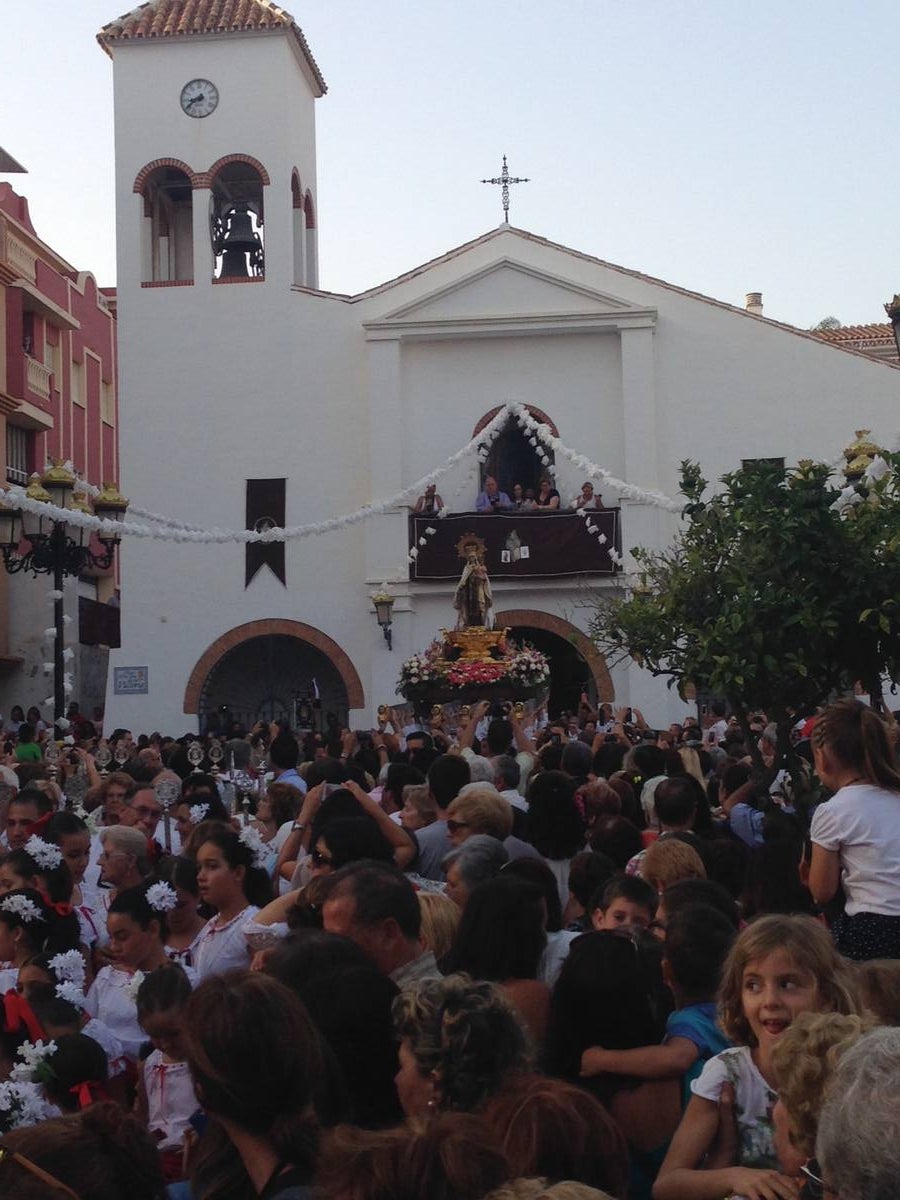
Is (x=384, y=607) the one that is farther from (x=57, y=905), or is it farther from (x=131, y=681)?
(x=57, y=905)

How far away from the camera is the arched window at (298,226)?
30.4 m

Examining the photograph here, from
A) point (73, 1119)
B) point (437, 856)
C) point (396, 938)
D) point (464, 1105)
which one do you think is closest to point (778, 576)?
point (437, 856)

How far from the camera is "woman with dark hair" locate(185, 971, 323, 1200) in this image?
3615mm

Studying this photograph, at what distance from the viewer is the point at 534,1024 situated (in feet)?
15.7

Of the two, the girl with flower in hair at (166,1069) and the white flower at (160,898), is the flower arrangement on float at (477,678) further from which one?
the girl with flower in hair at (166,1069)

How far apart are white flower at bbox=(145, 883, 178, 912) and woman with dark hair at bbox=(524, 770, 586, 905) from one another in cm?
225

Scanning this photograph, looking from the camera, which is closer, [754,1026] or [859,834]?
[754,1026]

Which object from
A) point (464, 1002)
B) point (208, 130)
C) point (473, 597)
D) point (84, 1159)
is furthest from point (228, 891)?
point (208, 130)

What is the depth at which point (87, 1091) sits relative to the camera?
477 centimetres

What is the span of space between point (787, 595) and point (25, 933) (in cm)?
513

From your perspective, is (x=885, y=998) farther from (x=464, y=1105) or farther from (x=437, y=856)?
(x=437, y=856)

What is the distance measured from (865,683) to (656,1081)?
636cm

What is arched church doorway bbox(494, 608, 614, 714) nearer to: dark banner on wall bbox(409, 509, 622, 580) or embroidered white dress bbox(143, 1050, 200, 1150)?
dark banner on wall bbox(409, 509, 622, 580)

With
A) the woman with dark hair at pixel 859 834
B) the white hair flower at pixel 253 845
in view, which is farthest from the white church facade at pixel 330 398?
the woman with dark hair at pixel 859 834
